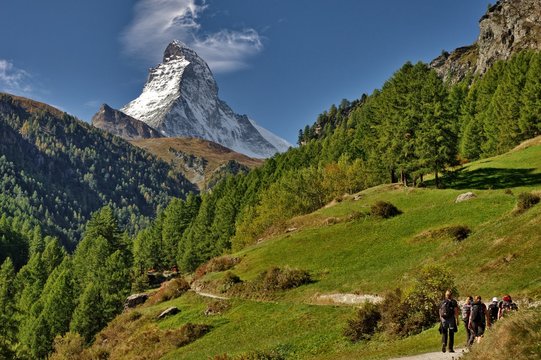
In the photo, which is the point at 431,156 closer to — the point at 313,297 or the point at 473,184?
the point at 473,184

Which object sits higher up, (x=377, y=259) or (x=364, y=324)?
(x=377, y=259)

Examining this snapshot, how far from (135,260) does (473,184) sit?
96064mm

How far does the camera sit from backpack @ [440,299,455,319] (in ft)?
71.2

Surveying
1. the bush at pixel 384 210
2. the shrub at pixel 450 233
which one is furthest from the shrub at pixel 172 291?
the shrub at pixel 450 233

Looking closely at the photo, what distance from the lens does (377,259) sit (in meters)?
45.9

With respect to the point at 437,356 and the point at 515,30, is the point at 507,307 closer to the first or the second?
the point at 437,356

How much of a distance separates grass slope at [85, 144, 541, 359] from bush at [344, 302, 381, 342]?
0.88 m

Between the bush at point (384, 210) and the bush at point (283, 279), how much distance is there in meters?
14.6

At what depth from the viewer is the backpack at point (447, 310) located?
21703 mm

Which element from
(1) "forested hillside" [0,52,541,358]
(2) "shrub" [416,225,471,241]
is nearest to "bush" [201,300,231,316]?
(2) "shrub" [416,225,471,241]

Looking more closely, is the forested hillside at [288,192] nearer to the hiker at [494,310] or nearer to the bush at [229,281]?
the bush at [229,281]

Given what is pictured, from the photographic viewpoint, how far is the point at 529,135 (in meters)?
88.0

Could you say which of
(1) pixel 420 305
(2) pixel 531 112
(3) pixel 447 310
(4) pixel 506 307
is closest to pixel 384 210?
(1) pixel 420 305

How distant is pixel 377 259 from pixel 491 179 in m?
26.6
